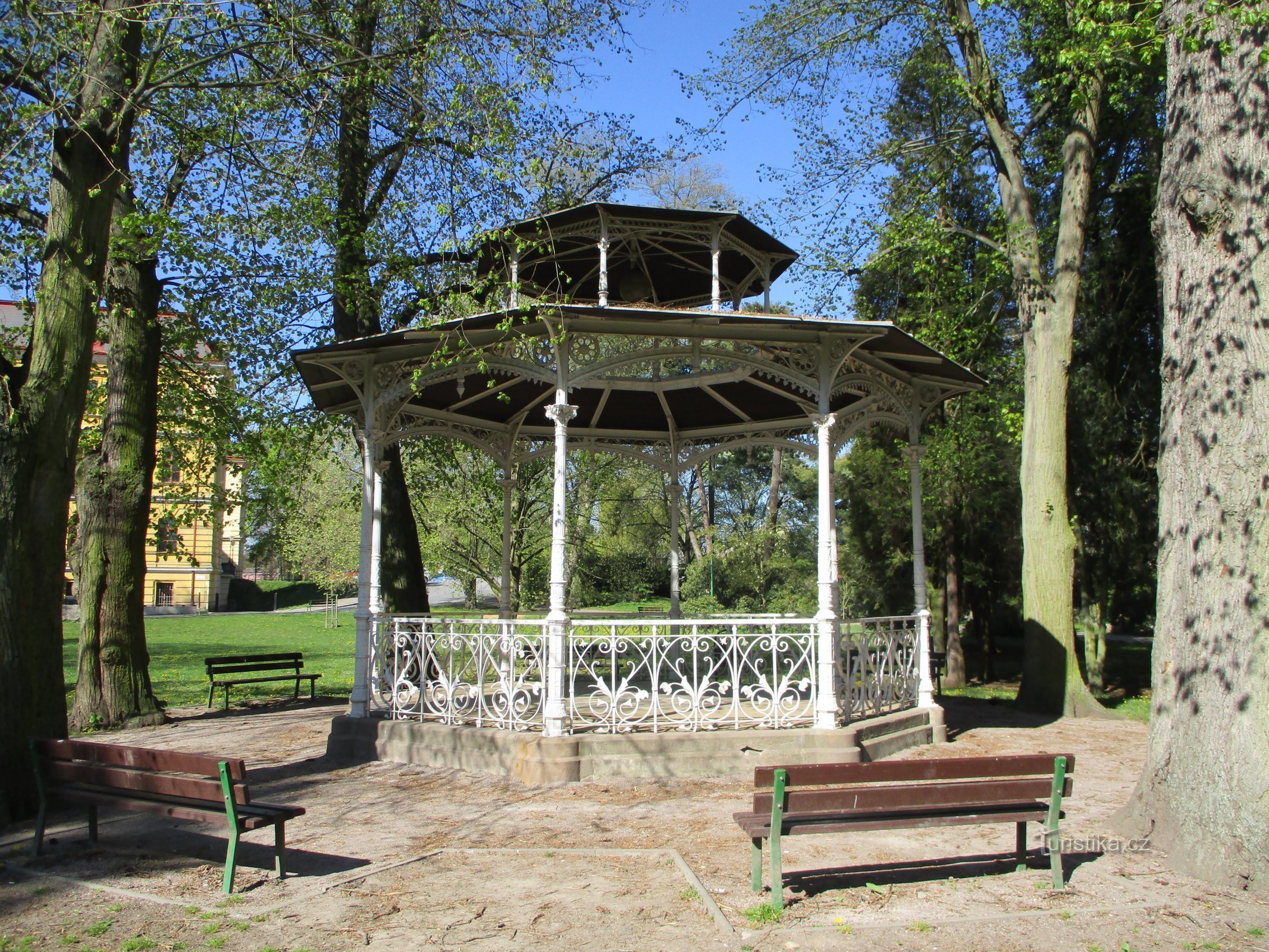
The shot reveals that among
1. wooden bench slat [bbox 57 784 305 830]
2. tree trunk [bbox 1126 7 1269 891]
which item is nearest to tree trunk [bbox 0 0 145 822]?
wooden bench slat [bbox 57 784 305 830]

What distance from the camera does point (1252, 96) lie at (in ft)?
18.5

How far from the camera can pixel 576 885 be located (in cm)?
532

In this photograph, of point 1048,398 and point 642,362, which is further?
point 1048,398

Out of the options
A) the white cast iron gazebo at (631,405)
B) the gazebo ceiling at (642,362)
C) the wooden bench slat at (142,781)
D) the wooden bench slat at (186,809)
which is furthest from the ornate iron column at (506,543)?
the wooden bench slat at (186,809)

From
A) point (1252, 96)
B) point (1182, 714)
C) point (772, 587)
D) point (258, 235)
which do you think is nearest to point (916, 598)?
point (1182, 714)

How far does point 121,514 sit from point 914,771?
1014 centimetres

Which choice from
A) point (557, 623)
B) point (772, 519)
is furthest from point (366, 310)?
point (772, 519)

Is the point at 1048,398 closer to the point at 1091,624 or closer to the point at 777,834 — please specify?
the point at 1091,624

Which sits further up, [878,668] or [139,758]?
[878,668]

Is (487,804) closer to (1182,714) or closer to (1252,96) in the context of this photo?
(1182,714)

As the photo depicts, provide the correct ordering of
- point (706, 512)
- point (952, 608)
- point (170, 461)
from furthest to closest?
1. point (706, 512)
2. point (952, 608)
3. point (170, 461)

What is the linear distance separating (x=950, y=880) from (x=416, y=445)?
13466mm

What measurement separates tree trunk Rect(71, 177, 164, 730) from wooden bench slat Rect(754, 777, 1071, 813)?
955cm

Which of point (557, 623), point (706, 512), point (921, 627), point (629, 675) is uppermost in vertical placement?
point (706, 512)
